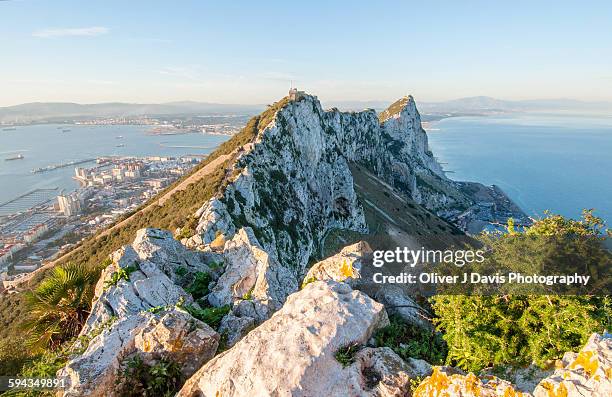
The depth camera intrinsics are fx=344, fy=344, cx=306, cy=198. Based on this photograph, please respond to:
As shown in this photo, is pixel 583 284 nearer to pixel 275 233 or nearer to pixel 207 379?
pixel 207 379

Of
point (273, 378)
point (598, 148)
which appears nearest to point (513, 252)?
point (273, 378)

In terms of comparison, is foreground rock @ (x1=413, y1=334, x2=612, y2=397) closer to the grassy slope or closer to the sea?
the grassy slope

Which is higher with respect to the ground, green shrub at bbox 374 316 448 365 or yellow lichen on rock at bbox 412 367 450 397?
yellow lichen on rock at bbox 412 367 450 397

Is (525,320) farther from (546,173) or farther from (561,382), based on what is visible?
(546,173)

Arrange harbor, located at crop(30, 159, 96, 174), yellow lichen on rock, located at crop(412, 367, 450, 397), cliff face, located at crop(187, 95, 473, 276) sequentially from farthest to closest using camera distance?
harbor, located at crop(30, 159, 96, 174)
cliff face, located at crop(187, 95, 473, 276)
yellow lichen on rock, located at crop(412, 367, 450, 397)

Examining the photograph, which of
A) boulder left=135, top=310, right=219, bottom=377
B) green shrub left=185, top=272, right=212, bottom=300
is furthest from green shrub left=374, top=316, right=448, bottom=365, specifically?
green shrub left=185, top=272, right=212, bottom=300

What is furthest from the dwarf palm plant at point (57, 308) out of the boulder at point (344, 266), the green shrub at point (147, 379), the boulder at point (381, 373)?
the boulder at point (381, 373)
